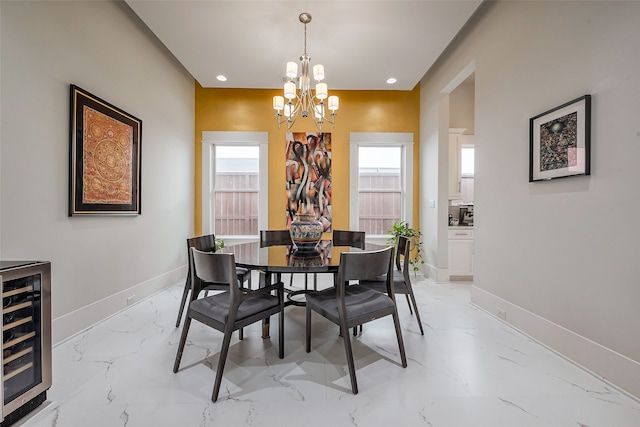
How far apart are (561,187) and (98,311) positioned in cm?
395

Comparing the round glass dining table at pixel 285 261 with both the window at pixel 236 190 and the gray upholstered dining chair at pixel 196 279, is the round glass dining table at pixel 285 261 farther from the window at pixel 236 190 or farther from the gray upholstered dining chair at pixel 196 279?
the window at pixel 236 190

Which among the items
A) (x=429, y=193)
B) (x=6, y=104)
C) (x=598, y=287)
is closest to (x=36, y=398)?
(x=6, y=104)

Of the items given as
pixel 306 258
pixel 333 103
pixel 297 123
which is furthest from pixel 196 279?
pixel 297 123

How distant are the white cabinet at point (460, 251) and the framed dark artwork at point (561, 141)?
1770mm

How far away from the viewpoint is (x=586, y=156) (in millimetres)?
1814

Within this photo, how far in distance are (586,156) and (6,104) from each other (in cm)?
380

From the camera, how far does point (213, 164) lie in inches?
181

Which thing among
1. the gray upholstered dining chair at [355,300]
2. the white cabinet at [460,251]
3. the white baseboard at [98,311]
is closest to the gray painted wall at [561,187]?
the white cabinet at [460,251]

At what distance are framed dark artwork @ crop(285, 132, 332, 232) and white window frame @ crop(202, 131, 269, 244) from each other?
37 cm

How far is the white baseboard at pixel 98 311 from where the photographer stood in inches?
84.3

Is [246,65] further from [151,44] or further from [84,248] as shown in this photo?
[84,248]

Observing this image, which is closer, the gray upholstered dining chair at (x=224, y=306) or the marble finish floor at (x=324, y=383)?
the marble finish floor at (x=324, y=383)

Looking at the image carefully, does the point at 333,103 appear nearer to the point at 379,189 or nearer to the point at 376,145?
the point at 376,145

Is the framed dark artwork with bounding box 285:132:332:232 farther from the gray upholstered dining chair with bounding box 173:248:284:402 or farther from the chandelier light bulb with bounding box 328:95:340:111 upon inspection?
the gray upholstered dining chair with bounding box 173:248:284:402
